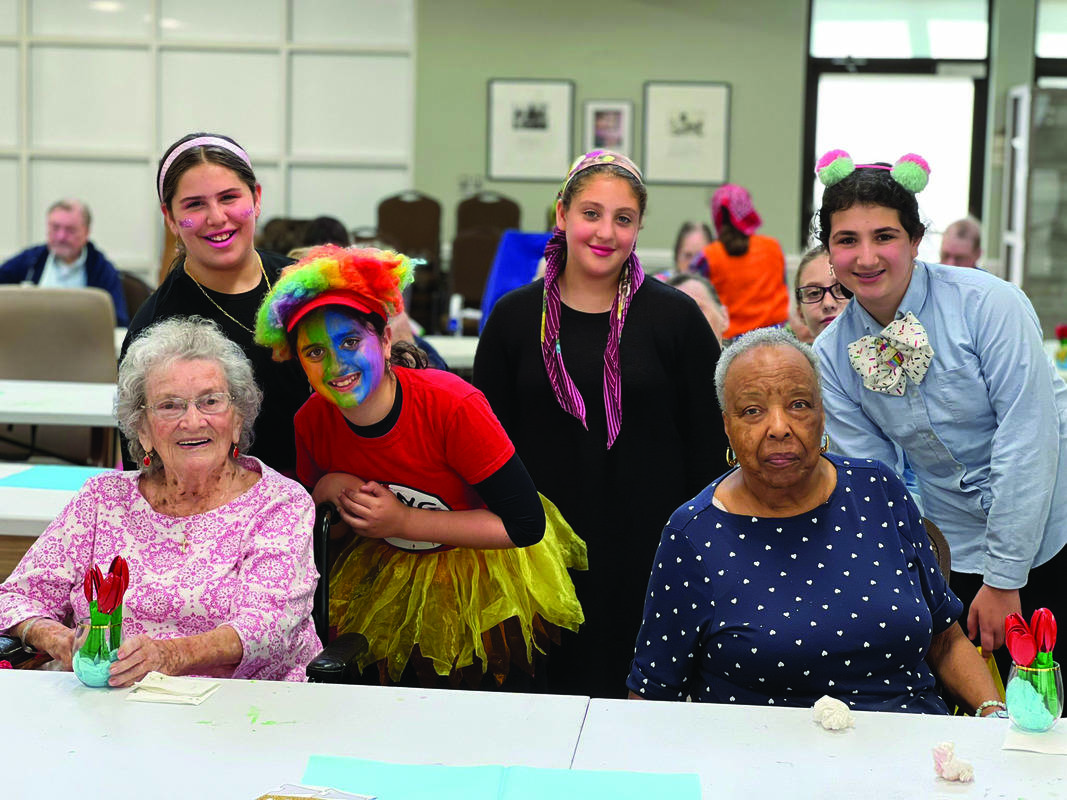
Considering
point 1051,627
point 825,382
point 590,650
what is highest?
point 825,382

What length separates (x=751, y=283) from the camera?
19.7 ft

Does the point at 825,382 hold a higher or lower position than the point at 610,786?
higher

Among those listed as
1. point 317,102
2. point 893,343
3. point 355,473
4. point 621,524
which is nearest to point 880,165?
point 893,343

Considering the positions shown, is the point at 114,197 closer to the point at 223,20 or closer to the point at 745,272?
the point at 223,20

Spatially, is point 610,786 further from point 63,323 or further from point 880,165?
point 63,323

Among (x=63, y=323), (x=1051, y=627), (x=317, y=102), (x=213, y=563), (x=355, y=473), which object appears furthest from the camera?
(x=317, y=102)

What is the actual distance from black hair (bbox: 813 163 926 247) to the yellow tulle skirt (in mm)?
924

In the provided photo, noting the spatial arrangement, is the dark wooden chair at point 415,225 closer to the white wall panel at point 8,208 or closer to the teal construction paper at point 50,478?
the white wall panel at point 8,208

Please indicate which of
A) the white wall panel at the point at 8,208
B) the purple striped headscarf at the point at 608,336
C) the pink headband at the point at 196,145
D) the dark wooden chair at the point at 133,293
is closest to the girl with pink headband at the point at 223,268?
the pink headband at the point at 196,145

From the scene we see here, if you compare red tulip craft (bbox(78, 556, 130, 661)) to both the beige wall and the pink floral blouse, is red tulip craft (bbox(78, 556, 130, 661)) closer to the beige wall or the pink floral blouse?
the pink floral blouse

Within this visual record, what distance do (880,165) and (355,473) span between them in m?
1.20

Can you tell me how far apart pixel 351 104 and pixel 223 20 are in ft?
3.82

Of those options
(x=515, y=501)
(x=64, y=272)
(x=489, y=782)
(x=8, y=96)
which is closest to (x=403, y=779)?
(x=489, y=782)

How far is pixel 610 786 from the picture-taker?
5.19 feet
